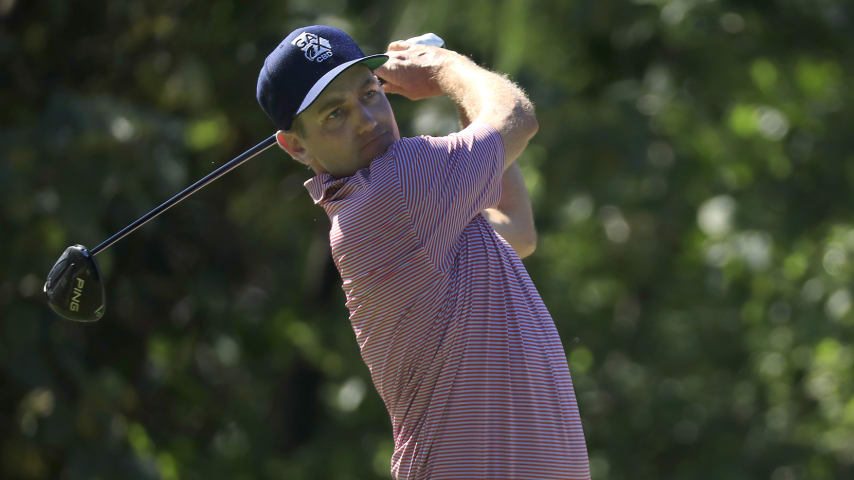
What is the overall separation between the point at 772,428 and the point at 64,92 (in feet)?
18.8

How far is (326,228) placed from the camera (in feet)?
28.2

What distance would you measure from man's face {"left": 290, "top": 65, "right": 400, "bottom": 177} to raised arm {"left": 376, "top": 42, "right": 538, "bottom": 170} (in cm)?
19

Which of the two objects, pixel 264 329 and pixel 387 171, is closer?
pixel 387 171

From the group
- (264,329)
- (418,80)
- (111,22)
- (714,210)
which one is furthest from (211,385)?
(418,80)

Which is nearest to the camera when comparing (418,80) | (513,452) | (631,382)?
(513,452)

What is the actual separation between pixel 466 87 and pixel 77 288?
97cm

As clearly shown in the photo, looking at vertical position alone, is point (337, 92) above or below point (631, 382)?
above

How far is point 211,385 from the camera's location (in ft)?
29.0

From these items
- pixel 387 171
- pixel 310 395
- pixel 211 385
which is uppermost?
pixel 387 171

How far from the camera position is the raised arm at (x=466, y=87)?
105 inches

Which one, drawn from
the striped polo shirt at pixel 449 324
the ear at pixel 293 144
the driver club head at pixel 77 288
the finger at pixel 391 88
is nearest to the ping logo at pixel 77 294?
the driver club head at pixel 77 288

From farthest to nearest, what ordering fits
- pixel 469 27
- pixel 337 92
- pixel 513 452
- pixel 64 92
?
pixel 64 92, pixel 469 27, pixel 337 92, pixel 513 452

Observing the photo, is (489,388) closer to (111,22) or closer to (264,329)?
(111,22)

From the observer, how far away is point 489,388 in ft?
8.13
